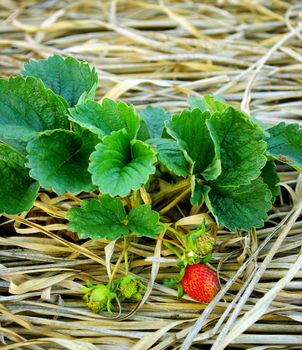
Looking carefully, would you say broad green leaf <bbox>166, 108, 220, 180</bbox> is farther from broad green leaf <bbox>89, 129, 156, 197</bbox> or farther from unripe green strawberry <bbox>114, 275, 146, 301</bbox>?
unripe green strawberry <bbox>114, 275, 146, 301</bbox>

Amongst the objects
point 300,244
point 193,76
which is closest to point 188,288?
point 300,244

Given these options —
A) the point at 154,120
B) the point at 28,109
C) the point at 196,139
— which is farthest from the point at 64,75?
the point at 196,139

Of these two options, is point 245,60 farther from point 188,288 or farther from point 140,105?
point 188,288

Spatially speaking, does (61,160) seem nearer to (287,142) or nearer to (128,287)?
(128,287)

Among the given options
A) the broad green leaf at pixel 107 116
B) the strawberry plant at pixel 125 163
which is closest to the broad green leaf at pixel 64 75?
the strawberry plant at pixel 125 163

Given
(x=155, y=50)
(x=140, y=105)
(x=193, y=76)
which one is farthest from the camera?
(x=155, y=50)

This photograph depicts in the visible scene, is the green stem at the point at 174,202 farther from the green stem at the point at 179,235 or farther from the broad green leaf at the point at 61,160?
the broad green leaf at the point at 61,160

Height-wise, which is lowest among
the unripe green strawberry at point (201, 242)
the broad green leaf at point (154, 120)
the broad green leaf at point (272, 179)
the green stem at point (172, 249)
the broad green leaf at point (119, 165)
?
the green stem at point (172, 249)

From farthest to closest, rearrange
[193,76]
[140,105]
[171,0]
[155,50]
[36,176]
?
[171,0] < [155,50] < [193,76] < [140,105] < [36,176]
